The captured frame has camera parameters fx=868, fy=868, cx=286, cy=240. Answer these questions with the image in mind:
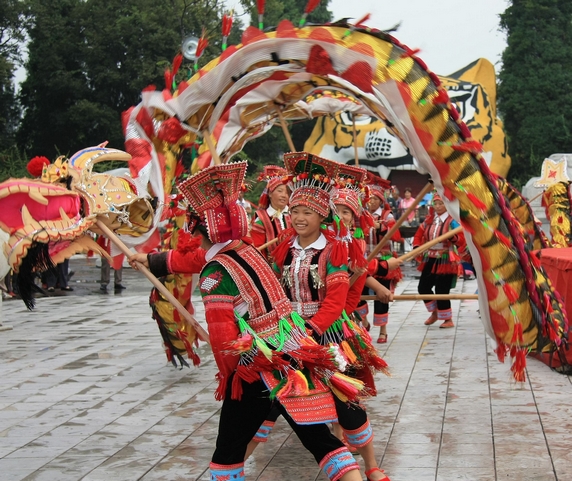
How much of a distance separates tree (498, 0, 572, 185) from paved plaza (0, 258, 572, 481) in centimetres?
2378

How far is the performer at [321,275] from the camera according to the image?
435 cm

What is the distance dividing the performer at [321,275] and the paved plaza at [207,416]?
0.62 metres

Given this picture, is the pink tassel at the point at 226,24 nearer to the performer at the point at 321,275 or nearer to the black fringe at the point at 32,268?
the performer at the point at 321,275

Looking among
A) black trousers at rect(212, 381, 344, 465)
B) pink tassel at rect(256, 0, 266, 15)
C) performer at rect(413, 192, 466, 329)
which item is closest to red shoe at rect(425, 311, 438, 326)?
performer at rect(413, 192, 466, 329)

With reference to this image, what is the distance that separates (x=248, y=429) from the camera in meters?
4.00

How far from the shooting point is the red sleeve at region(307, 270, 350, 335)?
14.1ft

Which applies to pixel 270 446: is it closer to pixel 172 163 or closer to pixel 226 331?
pixel 226 331

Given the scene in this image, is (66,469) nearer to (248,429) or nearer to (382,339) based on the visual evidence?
(248,429)

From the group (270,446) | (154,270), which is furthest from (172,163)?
(270,446)

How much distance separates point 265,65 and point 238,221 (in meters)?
1.33

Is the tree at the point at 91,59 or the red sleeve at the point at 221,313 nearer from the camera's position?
the red sleeve at the point at 221,313

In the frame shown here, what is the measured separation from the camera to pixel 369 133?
103 ft

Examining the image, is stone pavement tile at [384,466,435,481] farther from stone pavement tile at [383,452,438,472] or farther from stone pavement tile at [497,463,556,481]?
stone pavement tile at [497,463,556,481]

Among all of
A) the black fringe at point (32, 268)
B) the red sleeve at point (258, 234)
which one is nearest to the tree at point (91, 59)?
the red sleeve at point (258, 234)
